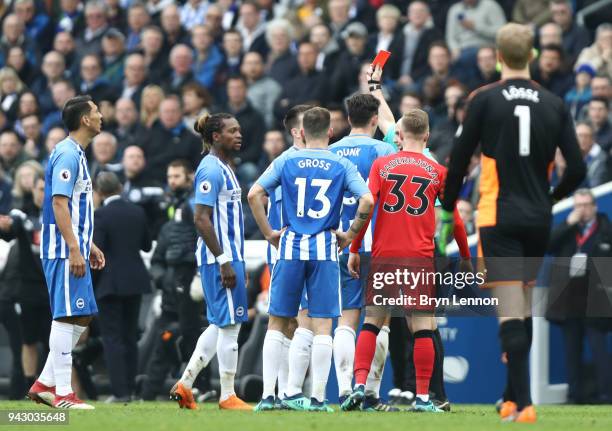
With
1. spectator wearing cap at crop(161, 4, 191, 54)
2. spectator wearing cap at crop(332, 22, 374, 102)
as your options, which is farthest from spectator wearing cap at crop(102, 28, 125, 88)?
spectator wearing cap at crop(332, 22, 374, 102)

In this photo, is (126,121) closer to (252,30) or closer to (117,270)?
(252,30)

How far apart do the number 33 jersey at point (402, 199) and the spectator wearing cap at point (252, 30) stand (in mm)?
10249

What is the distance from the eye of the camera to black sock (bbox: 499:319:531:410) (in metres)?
8.80

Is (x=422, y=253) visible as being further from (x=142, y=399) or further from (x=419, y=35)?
(x=419, y=35)

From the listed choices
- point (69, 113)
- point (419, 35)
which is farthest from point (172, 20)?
point (69, 113)

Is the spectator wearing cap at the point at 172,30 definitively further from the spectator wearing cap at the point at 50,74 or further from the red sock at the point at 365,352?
the red sock at the point at 365,352

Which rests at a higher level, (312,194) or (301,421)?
(312,194)

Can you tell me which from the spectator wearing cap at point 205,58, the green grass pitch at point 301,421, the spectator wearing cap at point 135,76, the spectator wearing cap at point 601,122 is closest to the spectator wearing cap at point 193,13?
the spectator wearing cap at point 205,58

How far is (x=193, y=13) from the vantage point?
21.9m

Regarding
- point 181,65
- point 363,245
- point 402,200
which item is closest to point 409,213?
point 402,200

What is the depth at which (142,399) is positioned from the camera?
48.3 feet

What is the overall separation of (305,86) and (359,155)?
7369 millimetres

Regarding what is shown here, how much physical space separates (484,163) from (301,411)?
7.70ft

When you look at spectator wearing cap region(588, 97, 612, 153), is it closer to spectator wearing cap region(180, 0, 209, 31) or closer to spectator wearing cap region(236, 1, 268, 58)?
spectator wearing cap region(236, 1, 268, 58)
